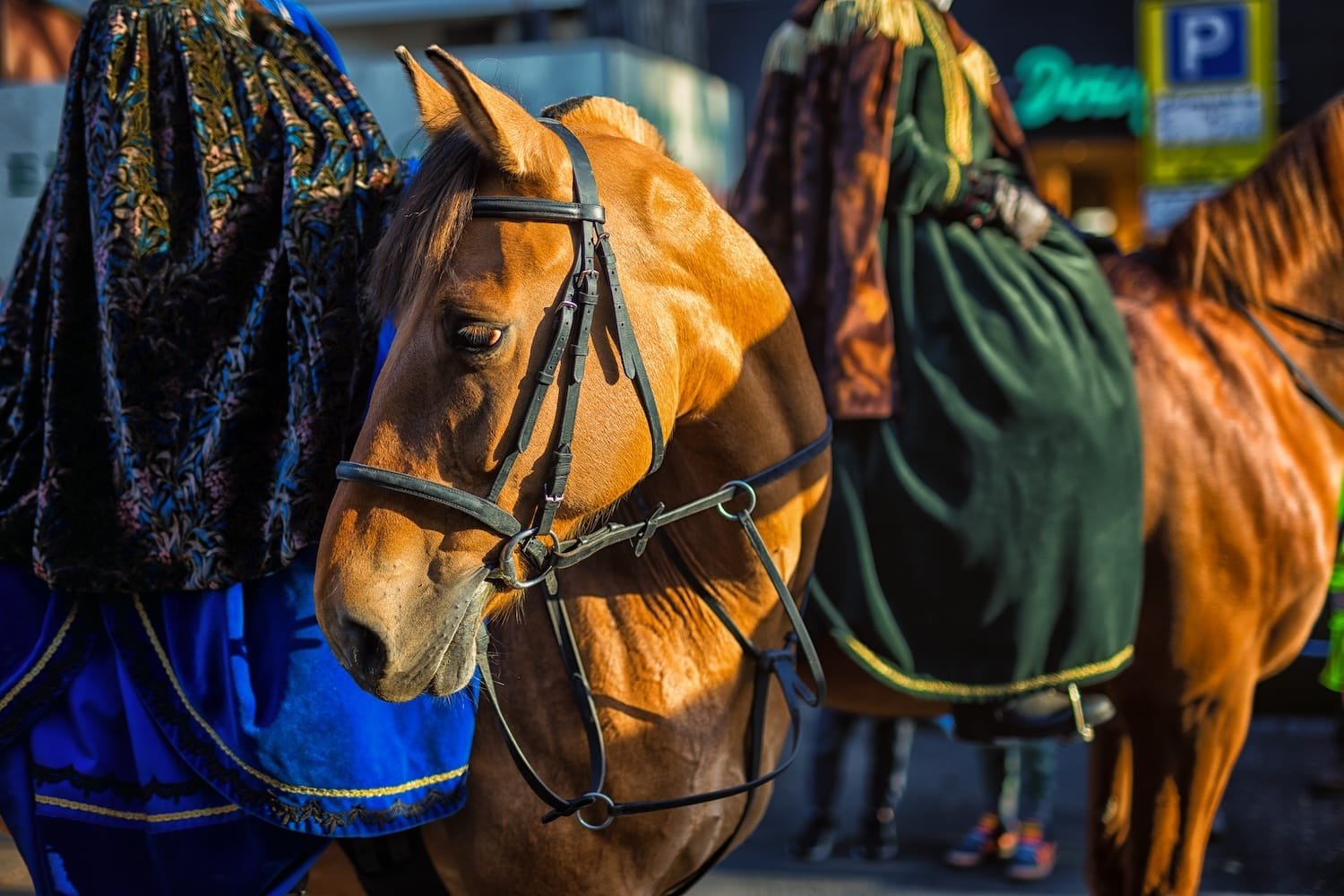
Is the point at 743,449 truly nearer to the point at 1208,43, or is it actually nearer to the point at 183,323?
the point at 183,323

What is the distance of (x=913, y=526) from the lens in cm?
291

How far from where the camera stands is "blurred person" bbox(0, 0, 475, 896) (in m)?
1.97

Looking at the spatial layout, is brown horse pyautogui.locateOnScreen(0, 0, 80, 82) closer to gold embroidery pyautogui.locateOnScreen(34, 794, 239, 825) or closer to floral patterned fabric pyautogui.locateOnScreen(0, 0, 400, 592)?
floral patterned fabric pyautogui.locateOnScreen(0, 0, 400, 592)

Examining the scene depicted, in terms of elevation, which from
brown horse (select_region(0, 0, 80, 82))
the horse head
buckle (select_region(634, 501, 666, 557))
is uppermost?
brown horse (select_region(0, 0, 80, 82))

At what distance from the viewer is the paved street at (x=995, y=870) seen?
14.8 feet

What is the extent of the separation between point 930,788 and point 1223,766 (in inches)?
111

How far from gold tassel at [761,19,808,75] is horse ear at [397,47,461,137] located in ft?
4.89

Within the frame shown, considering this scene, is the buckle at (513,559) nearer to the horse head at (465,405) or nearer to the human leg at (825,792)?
the horse head at (465,405)

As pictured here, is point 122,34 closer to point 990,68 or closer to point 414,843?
point 414,843

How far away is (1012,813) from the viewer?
483cm

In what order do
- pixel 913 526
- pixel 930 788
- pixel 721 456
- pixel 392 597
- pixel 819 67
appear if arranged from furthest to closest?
1. pixel 930 788
2. pixel 819 67
3. pixel 913 526
4. pixel 721 456
5. pixel 392 597

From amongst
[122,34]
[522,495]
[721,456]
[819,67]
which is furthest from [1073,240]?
[122,34]

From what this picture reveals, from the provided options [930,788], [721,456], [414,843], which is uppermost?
[721,456]

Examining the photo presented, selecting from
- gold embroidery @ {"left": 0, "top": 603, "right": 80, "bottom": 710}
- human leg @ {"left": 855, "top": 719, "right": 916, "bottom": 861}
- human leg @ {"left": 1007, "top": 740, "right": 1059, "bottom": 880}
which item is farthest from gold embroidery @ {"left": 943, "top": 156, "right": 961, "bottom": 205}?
human leg @ {"left": 855, "top": 719, "right": 916, "bottom": 861}
